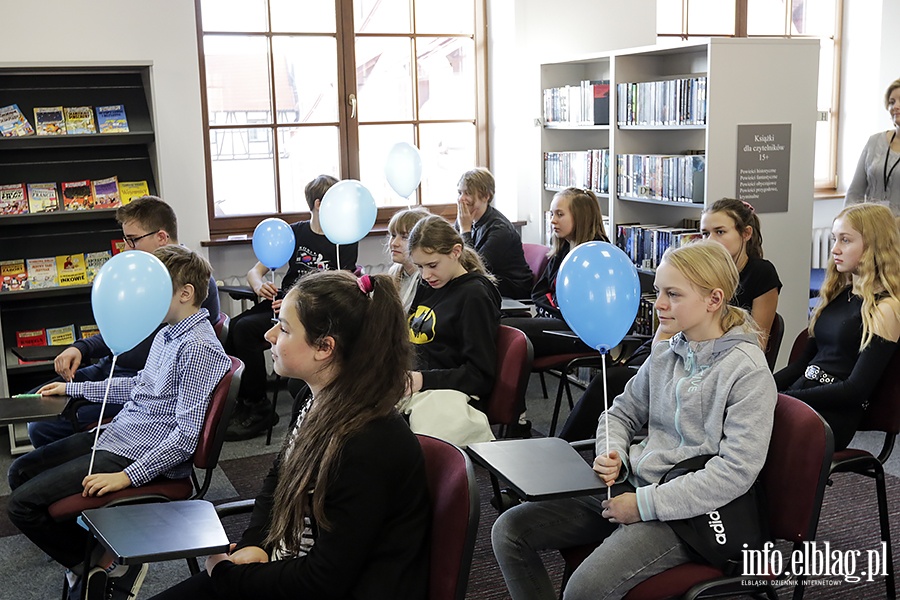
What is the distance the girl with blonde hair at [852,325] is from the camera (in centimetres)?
257

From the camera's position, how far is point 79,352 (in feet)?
10.4

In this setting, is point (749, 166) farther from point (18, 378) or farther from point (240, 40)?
point (18, 378)

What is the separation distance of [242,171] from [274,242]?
1251 millimetres

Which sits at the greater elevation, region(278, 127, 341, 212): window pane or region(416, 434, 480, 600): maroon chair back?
region(278, 127, 341, 212): window pane

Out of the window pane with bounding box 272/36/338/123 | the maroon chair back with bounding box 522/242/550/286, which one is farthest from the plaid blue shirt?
the window pane with bounding box 272/36/338/123

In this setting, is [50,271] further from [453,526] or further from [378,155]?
[453,526]

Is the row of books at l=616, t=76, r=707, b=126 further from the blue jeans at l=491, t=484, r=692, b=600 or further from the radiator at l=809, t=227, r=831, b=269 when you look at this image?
the blue jeans at l=491, t=484, r=692, b=600

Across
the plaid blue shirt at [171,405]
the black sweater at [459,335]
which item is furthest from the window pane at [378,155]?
the plaid blue shirt at [171,405]

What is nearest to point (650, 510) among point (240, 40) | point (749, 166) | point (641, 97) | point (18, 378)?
point (749, 166)

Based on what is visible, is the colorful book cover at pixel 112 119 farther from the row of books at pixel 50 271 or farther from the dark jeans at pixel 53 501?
the dark jeans at pixel 53 501

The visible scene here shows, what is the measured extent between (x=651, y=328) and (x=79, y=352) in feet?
9.25

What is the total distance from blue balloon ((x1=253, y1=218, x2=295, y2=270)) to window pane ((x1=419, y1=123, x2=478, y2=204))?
1.62m

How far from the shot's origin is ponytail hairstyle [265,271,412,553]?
1688 mm

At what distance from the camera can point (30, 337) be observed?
14.5 feet
